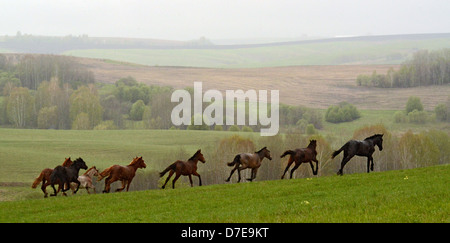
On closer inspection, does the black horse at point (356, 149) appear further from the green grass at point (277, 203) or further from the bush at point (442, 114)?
the bush at point (442, 114)

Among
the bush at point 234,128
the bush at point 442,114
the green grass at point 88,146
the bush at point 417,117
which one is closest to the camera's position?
the green grass at point 88,146

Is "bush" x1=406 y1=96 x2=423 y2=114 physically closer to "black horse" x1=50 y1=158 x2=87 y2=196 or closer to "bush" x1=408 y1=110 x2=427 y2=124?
"bush" x1=408 y1=110 x2=427 y2=124

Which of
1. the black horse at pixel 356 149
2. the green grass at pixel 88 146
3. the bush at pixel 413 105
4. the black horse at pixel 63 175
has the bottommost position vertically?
the green grass at pixel 88 146

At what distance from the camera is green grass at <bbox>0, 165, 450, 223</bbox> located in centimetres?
1711

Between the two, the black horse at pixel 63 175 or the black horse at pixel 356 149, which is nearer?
the black horse at pixel 63 175

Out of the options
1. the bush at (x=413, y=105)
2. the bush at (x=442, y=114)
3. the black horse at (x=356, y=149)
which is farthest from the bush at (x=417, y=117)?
the black horse at (x=356, y=149)

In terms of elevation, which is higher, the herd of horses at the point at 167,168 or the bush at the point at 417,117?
the herd of horses at the point at 167,168

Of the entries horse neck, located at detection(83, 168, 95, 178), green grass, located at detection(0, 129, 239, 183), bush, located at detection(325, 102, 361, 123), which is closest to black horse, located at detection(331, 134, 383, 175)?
horse neck, located at detection(83, 168, 95, 178)

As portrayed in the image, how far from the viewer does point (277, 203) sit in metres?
21.2

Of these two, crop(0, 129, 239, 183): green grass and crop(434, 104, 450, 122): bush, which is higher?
crop(434, 104, 450, 122): bush

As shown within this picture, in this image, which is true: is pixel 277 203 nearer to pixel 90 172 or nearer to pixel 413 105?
pixel 90 172

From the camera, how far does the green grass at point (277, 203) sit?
56.1 feet
